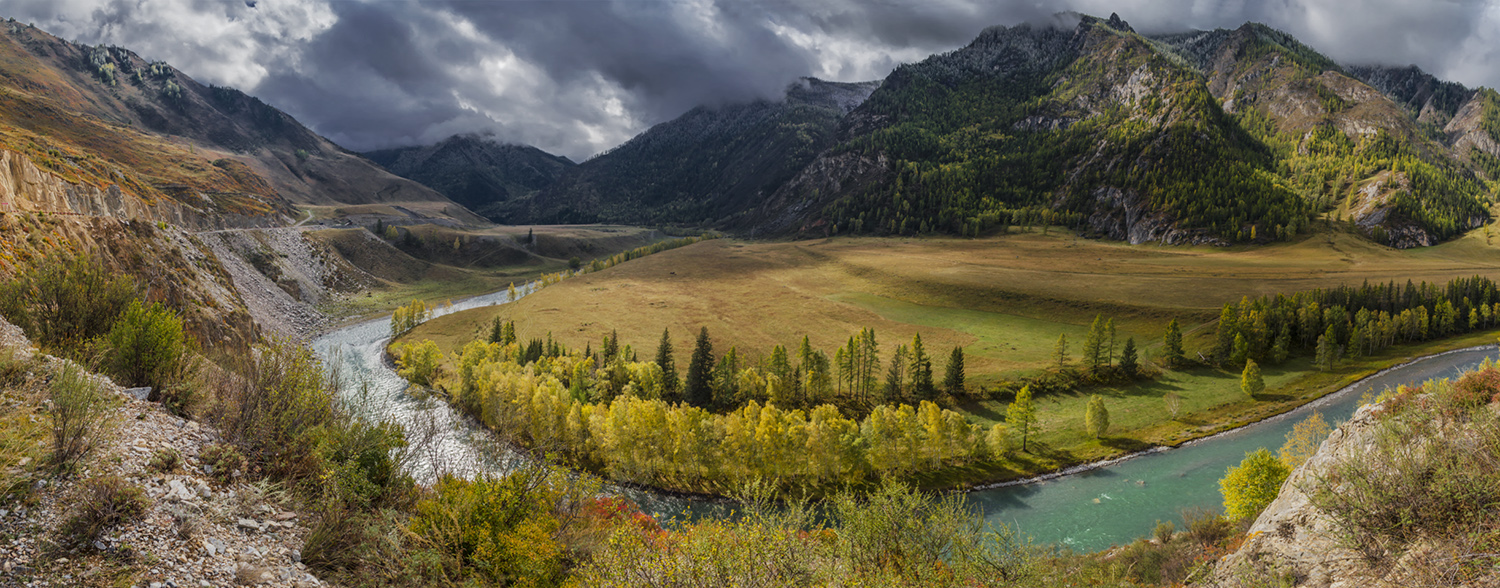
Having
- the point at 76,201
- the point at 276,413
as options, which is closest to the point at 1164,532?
the point at 276,413

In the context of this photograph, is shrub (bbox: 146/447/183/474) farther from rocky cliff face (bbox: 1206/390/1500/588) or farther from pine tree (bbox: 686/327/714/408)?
pine tree (bbox: 686/327/714/408)

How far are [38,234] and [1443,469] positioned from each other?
86799mm

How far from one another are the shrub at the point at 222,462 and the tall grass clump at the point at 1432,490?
32.4 metres

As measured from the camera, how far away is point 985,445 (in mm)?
69312

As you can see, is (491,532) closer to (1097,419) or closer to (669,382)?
(669,382)

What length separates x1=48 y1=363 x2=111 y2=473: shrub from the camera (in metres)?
12.8

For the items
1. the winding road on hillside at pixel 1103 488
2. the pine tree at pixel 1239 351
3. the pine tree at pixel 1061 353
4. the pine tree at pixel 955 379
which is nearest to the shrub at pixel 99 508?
the winding road on hillside at pixel 1103 488

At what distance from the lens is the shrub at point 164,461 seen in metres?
14.6

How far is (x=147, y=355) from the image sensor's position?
20.9 metres

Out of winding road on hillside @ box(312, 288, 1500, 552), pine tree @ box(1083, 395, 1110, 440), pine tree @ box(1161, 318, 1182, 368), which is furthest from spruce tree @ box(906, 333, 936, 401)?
pine tree @ box(1161, 318, 1182, 368)

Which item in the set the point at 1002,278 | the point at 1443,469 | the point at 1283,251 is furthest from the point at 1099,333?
the point at 1283,251

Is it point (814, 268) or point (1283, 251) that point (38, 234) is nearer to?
point (814, 268)

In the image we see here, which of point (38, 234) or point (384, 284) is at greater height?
point (38, 234)

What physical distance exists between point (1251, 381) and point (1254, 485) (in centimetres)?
5256
